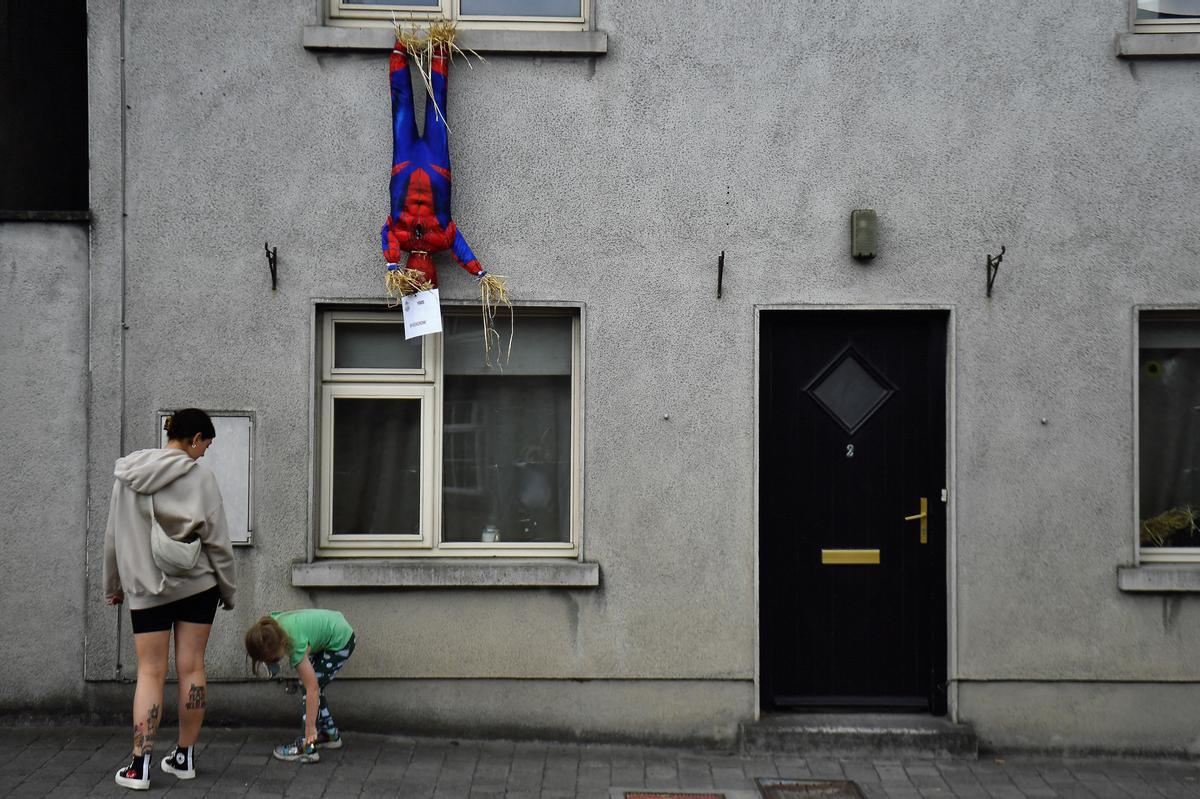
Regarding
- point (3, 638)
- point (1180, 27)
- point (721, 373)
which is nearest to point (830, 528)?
point (721, 373)

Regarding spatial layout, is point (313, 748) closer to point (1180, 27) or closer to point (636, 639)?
point (636, 639)

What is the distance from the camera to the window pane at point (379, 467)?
7.03 metres

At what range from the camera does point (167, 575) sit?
223 inches

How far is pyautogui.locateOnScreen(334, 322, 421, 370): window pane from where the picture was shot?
7020 mm

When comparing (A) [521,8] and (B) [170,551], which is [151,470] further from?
(A) [521,8]

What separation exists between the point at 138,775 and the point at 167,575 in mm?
1027

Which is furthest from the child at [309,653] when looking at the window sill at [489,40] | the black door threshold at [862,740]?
the window sill at [489,40]

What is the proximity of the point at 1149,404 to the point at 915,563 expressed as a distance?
176cm

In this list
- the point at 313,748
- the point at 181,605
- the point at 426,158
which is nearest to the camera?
the point at 181,605

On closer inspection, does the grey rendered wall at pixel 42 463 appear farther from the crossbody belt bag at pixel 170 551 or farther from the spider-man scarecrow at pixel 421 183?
the spider-man scarecrow at pixel 421 183

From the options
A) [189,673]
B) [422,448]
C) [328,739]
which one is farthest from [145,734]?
[422,448]

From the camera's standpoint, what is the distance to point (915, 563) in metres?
6.99

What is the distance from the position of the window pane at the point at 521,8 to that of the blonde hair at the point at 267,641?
3.80 m

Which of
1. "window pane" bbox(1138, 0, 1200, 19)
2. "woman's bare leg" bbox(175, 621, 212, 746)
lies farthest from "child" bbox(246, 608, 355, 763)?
"window pane" bbox(1138, 0, 1200, 19)
